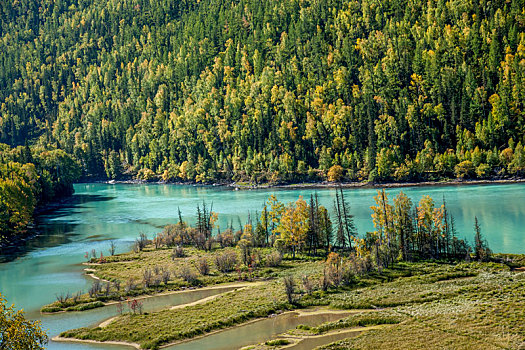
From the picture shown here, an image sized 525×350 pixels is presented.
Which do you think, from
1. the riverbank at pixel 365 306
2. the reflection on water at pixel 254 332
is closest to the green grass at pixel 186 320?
the riverbank at pixel 365 306

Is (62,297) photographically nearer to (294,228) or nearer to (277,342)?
(277,342)

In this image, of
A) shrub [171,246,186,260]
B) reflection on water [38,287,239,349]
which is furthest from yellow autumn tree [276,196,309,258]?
reflection on water [38,287,239,349]

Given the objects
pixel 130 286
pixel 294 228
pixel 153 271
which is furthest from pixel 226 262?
pixel 130 286

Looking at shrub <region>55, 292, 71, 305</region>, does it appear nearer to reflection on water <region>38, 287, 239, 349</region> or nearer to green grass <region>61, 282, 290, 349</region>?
reflection on water <region>38, 287, 239, 349</region>

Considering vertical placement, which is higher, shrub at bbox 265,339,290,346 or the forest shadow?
the forest shadow

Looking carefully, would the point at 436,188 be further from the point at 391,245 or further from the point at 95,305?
the point at 95,305

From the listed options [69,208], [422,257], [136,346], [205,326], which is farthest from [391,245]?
[69,208]

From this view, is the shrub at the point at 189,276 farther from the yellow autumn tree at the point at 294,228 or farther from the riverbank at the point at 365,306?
the yellow autumn tree at the point at 294,228
